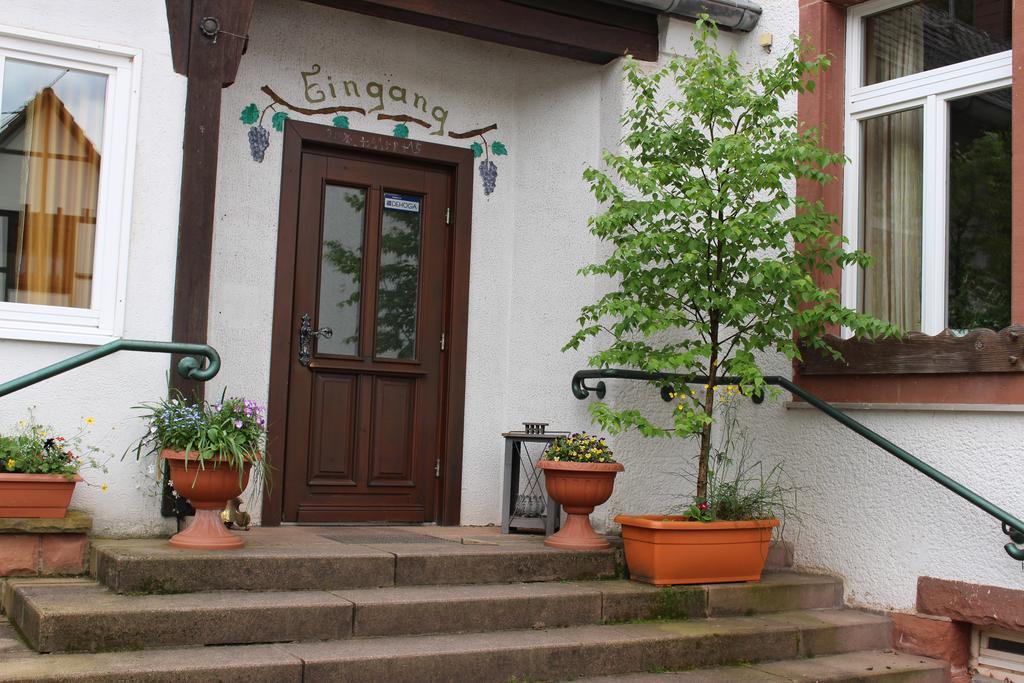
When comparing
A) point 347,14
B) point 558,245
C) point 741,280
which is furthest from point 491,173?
point 741,280

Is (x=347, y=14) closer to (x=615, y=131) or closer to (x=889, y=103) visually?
(x=615, y=131)

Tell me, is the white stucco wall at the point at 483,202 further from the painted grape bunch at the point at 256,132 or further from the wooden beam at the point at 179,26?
the wooden beam at the point at 179,26

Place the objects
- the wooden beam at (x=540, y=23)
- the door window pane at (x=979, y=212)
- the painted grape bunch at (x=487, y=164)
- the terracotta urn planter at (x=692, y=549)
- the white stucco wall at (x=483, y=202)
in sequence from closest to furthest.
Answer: the terracotta urn planter at (x=692, y=549) < the door window pane at (x=979, y=212) < the wooden beam at (x=540, y=23) < the white stucco wall at (x=483, y=202) < the painted grape bunch at (x=487, y=164)

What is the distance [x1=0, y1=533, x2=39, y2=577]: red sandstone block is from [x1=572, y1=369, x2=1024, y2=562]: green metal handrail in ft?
8.57

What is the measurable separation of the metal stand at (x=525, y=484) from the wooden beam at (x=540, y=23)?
6.59 ft

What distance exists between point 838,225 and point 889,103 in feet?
2.13

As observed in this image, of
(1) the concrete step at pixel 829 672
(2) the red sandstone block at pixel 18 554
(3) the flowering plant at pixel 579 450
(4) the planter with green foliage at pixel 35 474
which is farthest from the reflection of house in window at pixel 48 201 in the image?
(1) the concrete step at pixel 829 672

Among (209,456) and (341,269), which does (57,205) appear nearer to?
(209,456)

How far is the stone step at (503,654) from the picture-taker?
136 inches

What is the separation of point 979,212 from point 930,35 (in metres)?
0.97

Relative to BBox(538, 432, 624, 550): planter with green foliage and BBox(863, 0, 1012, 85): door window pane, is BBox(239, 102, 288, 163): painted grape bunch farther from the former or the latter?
BBox(863, 0, 1012, 85): door window pane

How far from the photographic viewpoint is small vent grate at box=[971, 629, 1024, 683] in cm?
463

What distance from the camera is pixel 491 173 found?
20.6ft

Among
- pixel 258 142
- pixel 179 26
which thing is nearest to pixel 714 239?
pixel 258 142
